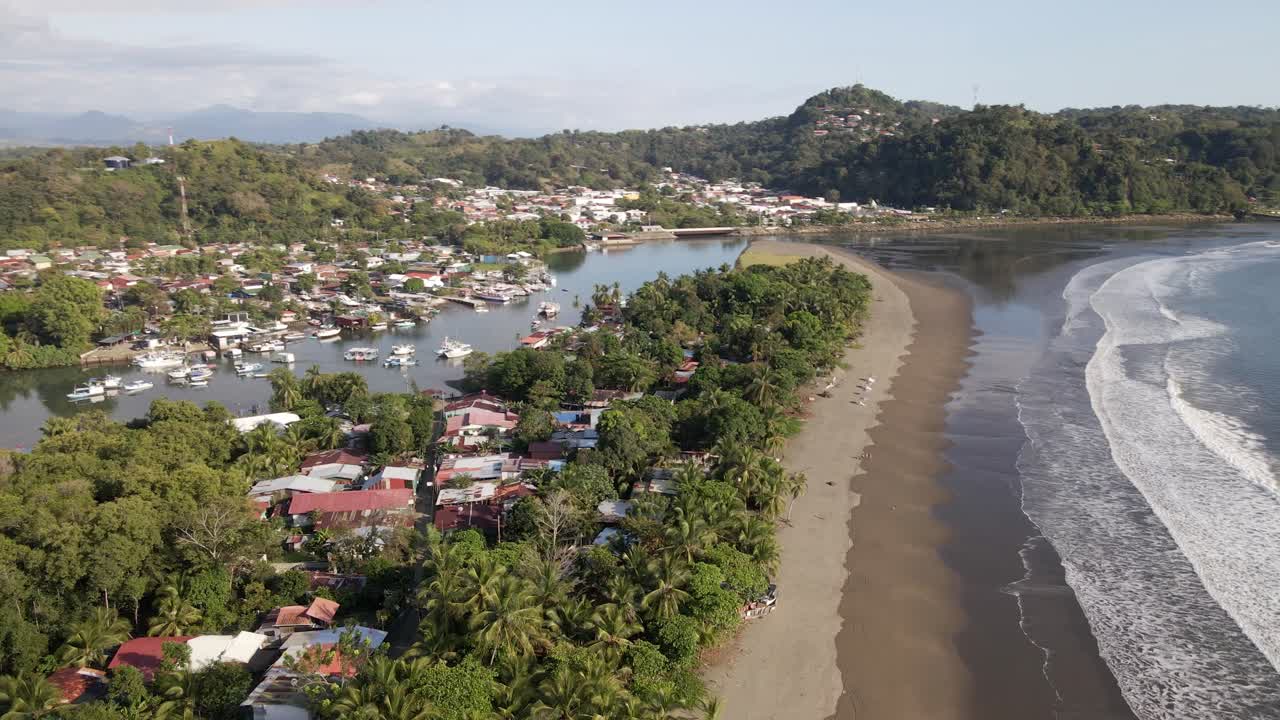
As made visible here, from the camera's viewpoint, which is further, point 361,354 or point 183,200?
point 183,200

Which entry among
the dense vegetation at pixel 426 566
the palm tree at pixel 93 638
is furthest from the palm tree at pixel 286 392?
the palm tree at pixel 93 638

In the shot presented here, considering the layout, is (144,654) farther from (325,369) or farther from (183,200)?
(183,200)

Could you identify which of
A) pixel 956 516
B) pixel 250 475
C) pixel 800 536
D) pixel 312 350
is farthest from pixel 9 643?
pixel 312 350

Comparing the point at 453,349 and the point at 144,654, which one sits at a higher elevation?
the point at 453,349

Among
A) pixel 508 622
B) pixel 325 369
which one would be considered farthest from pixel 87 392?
pixel 508 622

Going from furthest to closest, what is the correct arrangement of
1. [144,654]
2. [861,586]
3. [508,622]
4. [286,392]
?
[286,392] < [861,586] < [144,654] < [508,622]

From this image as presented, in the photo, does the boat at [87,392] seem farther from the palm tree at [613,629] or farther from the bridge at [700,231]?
the bridge at [700,231]

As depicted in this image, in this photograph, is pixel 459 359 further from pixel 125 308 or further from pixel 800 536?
pixel 800 536
